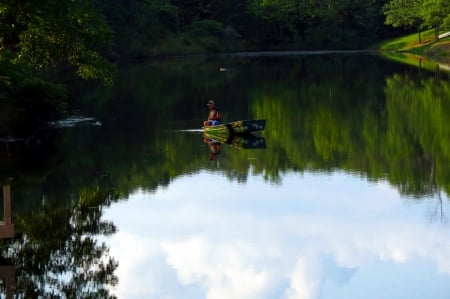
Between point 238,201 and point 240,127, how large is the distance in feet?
36.9

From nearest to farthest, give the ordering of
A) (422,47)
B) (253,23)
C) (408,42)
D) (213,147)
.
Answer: (213,147) < (422,47) < (408,42) < (253,23)

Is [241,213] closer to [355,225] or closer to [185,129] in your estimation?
[355,225]

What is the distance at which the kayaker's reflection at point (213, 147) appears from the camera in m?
29.6

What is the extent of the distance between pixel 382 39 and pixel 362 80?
210 ft

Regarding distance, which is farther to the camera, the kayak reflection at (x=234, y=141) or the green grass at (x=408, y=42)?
the green grass at (x=408, y=42)

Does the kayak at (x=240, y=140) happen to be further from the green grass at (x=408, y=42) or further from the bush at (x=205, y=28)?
the bush at (x=205, y=28)

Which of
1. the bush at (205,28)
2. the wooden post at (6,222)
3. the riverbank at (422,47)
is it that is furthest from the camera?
the bush at (205,28)

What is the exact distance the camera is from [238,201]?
72.6 feet

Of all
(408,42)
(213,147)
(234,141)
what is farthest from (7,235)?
(408,42)

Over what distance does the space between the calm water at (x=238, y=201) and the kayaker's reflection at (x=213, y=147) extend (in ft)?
0.34

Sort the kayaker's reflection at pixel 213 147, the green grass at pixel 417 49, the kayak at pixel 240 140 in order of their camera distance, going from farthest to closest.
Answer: the green grass at pixel 417 49
the kayak at pixel 240 140
the kayaker's reflection at pixel 213 147

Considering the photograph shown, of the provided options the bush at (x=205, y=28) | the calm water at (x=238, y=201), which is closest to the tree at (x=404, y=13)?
the bush at (x=205, y=28)

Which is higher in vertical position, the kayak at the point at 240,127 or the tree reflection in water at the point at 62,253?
the kayak at the point at 240,127

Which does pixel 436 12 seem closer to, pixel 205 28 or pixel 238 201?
pixel 205 28
